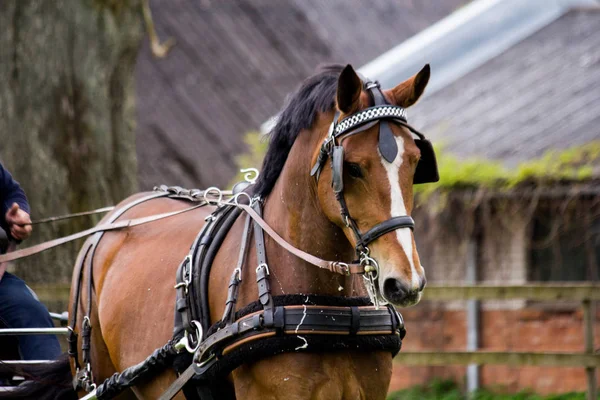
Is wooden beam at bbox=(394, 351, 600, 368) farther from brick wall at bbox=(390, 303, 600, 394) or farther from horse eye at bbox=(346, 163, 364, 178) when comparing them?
horse eye at bbox=(346, 163, 364, 178)

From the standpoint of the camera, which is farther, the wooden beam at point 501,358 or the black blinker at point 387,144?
the wooden beam at point 501,358

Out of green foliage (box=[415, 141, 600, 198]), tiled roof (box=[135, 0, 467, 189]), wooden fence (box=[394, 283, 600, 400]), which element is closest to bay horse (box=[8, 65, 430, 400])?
wooden fence (box=[394, 283, 600, 400])

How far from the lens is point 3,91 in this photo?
7672mm

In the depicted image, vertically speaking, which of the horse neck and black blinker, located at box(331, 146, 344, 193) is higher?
black blinker, located at box(331, 146, 344, 193)

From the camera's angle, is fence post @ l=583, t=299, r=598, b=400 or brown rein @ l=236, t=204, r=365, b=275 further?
fence post @ l=583, t=299, r=598, b=400

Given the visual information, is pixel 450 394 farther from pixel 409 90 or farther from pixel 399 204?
pixel 399 204

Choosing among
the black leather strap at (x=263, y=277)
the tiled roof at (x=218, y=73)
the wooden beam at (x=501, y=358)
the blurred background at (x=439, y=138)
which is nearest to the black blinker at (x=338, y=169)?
the black leather strap at (x=263, y=277)

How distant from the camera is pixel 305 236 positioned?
3539 mm

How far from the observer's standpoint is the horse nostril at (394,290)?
3.12 meters

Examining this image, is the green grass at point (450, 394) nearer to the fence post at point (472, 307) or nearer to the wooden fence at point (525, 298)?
the fence post at point (472, 307)

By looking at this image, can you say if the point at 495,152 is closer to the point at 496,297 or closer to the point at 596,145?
the point at 596,145

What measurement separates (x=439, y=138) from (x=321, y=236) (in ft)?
23.4

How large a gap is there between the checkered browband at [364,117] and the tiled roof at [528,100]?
21.2 ft

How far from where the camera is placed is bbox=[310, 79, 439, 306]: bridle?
3.24 meters
